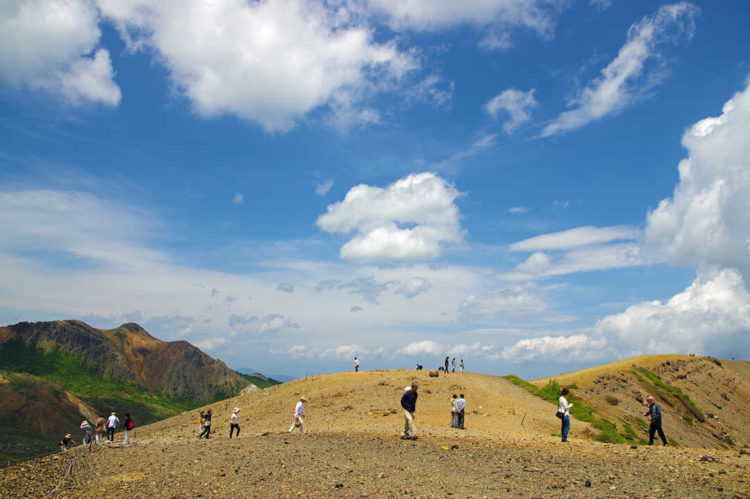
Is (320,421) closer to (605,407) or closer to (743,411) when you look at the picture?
(605,407)

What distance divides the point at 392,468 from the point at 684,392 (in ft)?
185

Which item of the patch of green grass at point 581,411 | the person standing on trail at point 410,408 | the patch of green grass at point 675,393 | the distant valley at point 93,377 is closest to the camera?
the person standing on trail at point 410,408

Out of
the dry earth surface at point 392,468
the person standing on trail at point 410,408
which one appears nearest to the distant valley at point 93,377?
the dry earth surface at point 392,468

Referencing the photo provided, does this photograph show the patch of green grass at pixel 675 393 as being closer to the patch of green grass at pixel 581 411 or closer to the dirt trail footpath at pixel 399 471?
the patch of green grass at pixel 581 411

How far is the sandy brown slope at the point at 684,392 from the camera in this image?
44094 millimetres

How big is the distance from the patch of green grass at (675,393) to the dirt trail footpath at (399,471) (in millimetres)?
43069

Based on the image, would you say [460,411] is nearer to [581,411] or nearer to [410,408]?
[410,408]

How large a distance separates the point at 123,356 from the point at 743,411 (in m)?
144

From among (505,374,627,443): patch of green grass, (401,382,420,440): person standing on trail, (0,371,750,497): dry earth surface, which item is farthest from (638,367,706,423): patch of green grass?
(401,382,420,440): person standing on trail

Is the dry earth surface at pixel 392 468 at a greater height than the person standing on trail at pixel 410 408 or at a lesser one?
lesser

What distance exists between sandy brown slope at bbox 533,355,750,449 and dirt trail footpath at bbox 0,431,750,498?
27.7 m

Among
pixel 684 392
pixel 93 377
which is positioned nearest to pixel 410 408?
pixel 684 392

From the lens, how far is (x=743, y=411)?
5631cm

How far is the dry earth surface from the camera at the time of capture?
12.4 meters
